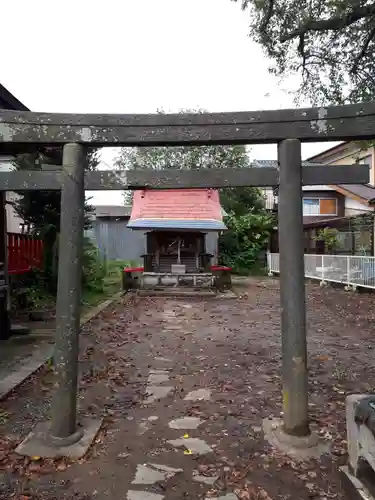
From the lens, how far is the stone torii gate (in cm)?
412

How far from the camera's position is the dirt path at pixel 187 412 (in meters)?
3.48

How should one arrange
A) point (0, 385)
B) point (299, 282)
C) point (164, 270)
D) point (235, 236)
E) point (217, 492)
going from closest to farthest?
1. point (217, 492)
2. point (299, 282)
3. point (0, 385)
4. point (164, 270)
5. point (235, 236)

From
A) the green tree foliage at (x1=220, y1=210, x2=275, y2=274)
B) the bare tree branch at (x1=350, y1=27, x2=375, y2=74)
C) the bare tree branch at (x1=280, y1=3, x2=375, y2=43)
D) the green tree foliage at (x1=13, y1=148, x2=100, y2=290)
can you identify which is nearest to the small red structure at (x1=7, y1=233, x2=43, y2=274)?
the green tree foliage at (x1=13, y1=148, x2=100, y2=290)

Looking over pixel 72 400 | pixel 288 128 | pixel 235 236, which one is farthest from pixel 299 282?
pixel 235 236

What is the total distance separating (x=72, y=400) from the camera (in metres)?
4.15

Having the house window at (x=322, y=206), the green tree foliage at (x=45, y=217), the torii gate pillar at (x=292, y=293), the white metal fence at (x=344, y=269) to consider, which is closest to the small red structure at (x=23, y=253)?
the green tree foliage at (x=45, y=217)

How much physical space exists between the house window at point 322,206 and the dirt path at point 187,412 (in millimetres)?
20428

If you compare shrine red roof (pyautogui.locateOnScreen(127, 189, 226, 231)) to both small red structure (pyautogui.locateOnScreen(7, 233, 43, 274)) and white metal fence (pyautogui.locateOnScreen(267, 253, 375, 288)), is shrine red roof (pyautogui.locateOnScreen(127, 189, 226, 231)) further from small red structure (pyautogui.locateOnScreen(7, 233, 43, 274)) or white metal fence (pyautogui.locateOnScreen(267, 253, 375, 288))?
small red structure (pyautogui.locateOnScreen(7, 233, 43, 274))

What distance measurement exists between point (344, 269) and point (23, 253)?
1199 cm

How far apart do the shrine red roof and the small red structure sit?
4472 millimetres

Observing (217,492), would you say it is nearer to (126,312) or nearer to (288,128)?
(288,128)

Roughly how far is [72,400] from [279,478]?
200cm

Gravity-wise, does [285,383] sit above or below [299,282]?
below

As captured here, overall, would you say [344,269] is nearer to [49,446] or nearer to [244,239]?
[244,239]
